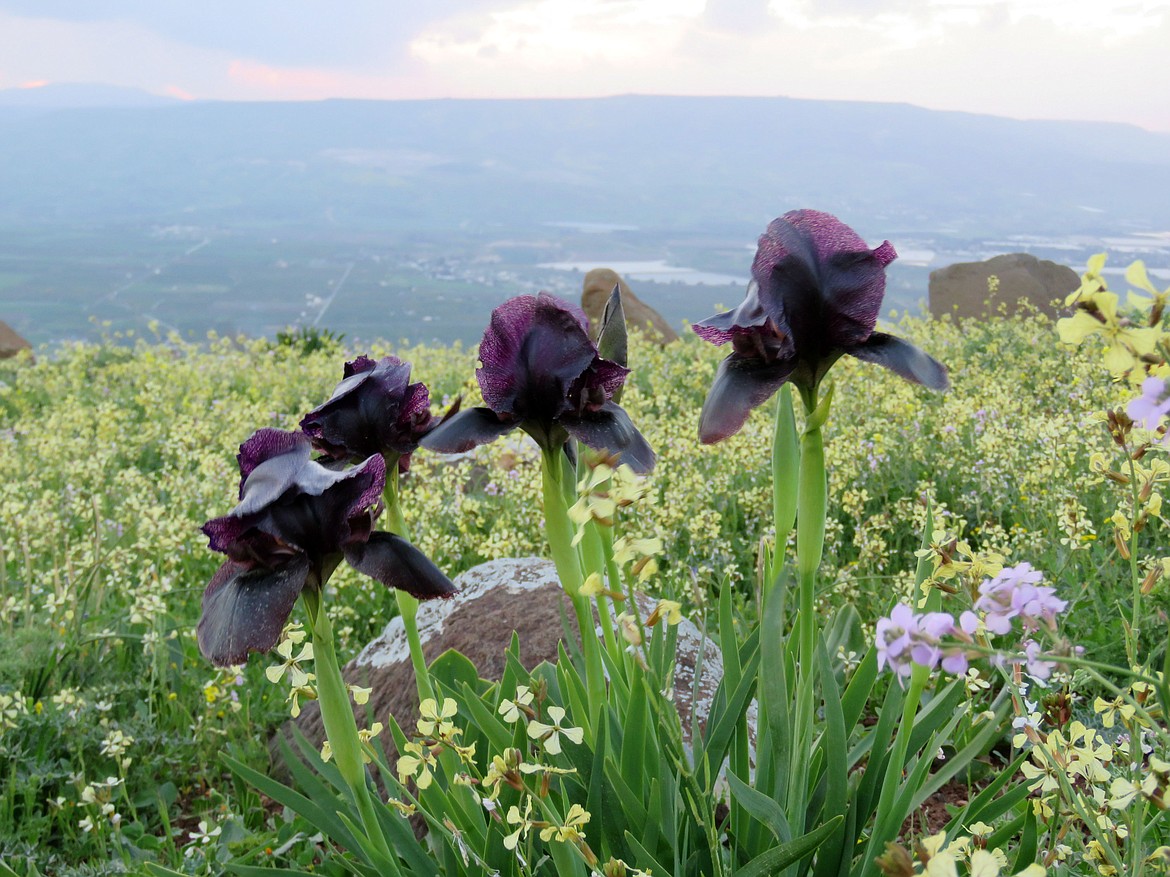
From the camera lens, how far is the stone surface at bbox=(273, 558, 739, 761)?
273 centimetres

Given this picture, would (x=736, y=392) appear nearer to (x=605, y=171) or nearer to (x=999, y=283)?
(x=999, y=283)

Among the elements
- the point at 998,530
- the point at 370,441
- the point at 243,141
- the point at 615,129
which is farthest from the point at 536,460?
the point at 243,141

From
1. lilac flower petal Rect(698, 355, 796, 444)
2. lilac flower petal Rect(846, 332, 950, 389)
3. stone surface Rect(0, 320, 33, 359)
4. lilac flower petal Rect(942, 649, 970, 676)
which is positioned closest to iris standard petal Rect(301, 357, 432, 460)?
lilac flower petal Rect(698, 355, 796, 444)

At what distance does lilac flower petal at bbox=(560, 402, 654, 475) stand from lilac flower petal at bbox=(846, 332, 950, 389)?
0.39 metres

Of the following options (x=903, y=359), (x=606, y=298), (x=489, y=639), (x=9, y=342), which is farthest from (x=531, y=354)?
(x=9, y=342)

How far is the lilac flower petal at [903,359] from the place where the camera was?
1.33 m

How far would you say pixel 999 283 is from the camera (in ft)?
53.6

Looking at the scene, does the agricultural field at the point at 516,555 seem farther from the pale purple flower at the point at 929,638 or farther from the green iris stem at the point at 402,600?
the pale purple flower at the point at 929,638

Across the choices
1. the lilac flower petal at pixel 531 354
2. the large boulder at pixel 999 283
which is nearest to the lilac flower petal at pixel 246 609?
the lilac flower petal at pixel 531 354

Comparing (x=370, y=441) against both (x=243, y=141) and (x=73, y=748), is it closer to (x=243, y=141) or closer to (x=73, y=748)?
(x=73, y=748)

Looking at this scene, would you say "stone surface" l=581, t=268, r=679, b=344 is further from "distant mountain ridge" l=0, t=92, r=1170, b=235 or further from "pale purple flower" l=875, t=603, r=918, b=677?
"distant mountain ridge" l=0, t=92, r=1170, b=235

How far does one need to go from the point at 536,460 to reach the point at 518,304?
3.49 meters

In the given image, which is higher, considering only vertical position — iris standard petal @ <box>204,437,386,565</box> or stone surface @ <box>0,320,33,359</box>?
iris standard petal @ <box>204,437,386,565</box>

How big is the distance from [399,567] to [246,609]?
218mm
